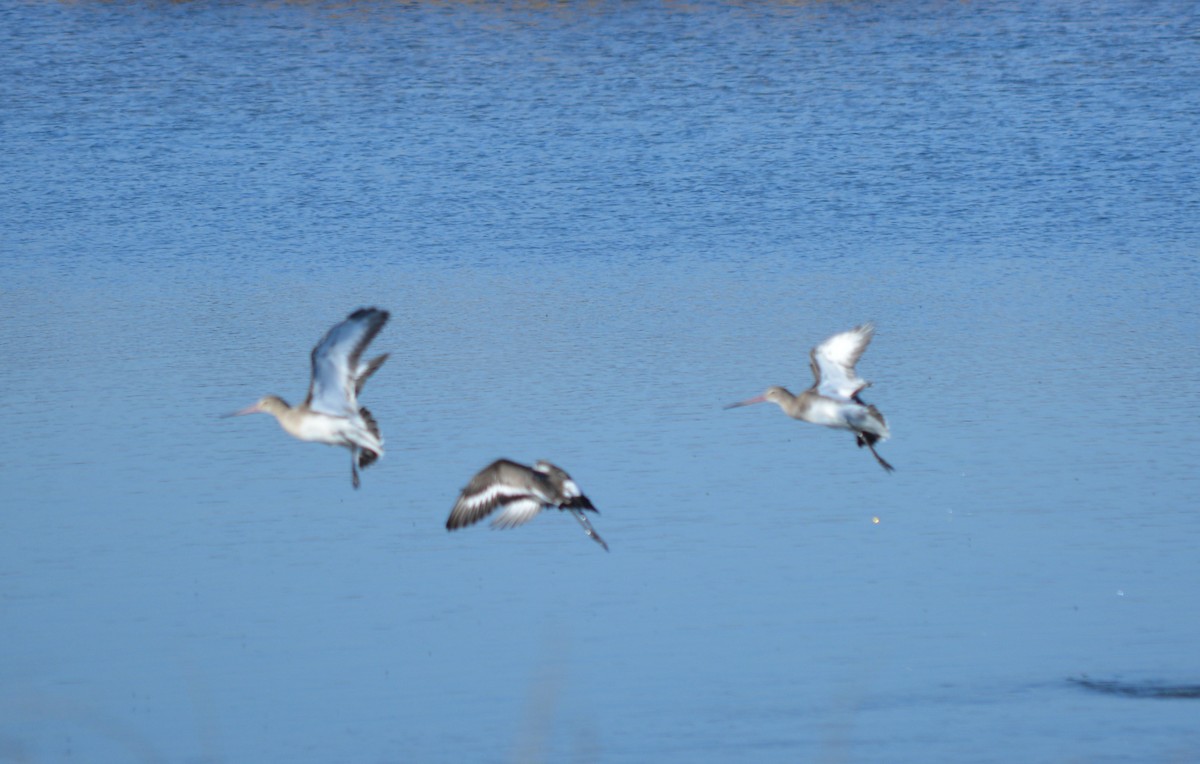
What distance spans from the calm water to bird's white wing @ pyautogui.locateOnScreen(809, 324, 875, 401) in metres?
1.16

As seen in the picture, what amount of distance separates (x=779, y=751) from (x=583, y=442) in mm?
4448

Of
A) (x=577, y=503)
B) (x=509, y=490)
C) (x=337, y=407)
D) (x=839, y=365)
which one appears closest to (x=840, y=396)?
(x=839, y=365)

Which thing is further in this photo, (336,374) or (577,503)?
(336,374)

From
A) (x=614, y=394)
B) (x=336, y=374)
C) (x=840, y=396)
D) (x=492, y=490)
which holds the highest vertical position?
(x=614, y=394)

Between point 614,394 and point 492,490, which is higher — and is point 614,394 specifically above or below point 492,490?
above

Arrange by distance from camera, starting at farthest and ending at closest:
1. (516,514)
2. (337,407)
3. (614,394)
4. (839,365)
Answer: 1. (614,394)
2. (839,365)
3. (516,514)
4. (337,407)

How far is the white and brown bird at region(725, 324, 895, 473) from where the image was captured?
1066cm

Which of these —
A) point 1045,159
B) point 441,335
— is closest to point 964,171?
point 1045,159

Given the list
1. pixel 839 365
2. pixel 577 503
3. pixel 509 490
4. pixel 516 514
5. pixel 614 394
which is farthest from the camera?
pixel 614 394

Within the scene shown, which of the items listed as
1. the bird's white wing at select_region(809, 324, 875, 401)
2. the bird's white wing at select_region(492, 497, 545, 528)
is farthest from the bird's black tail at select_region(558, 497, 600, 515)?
the bird's white wing at select_region(809, 324, 875, 401)

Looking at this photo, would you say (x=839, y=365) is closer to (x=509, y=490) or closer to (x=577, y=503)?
(x=577, y=503)

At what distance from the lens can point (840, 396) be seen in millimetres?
10789

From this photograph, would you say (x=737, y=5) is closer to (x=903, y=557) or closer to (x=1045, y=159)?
(x=1045, y=159)

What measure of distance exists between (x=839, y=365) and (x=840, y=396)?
202mm
